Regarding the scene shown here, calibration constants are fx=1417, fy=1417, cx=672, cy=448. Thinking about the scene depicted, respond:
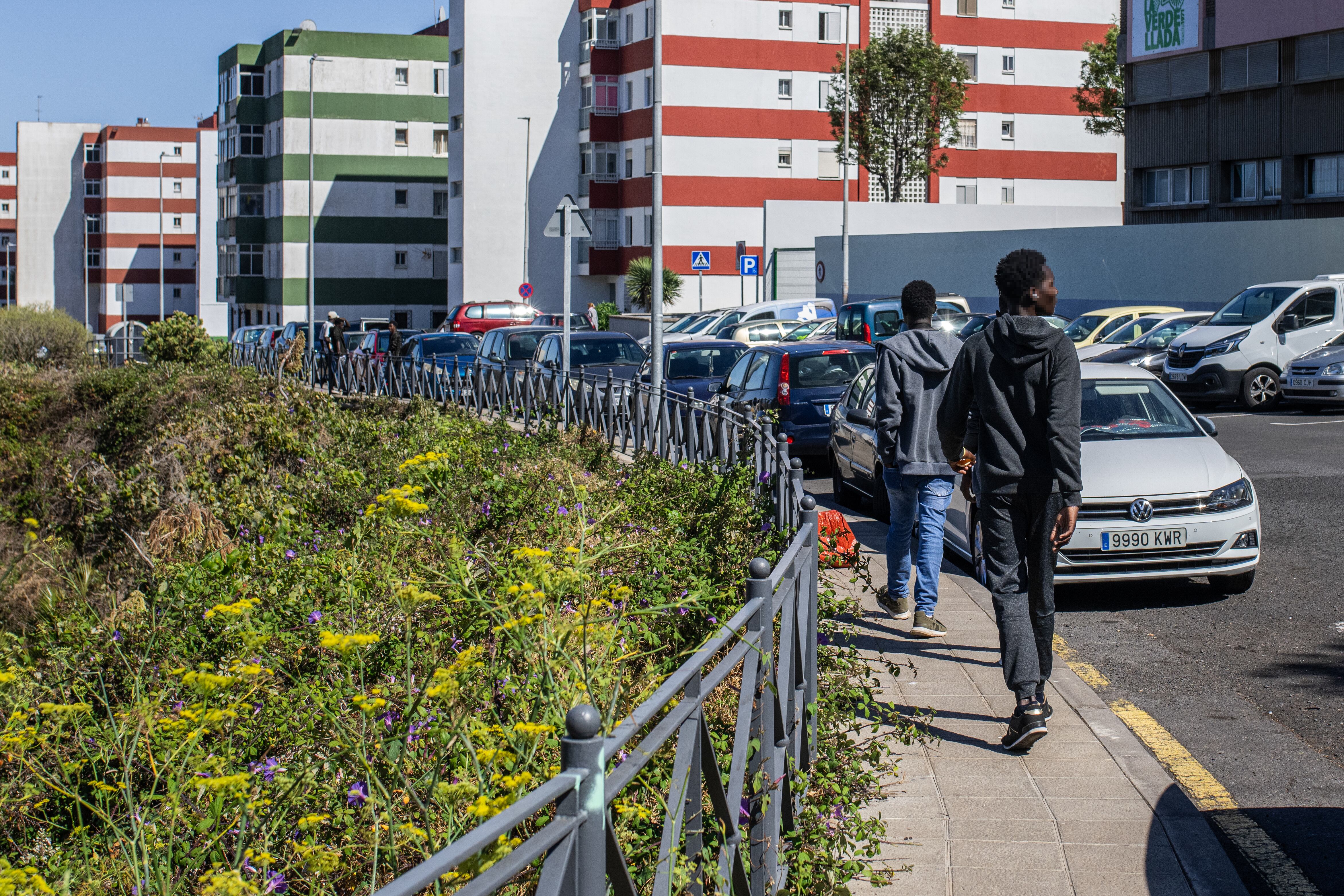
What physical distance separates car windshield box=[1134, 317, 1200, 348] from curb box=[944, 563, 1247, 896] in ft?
63.0

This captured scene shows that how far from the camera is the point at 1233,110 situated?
123 feet

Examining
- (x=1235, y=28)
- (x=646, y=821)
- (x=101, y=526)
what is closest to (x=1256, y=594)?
(x=646, y=821)

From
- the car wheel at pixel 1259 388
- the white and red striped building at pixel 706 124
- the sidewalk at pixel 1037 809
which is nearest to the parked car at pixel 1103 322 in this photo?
the car wheel at pixel 1259 388

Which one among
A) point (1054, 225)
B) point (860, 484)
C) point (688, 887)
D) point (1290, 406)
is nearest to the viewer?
point (688, 887)

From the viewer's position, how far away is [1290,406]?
22.9 metres

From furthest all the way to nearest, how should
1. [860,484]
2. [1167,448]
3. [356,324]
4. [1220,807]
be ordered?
[356,324], [860,484], [1167,448], [1220,807]

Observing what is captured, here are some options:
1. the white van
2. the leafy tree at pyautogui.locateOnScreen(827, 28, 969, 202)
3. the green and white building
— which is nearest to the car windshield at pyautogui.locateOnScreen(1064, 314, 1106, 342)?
the white van

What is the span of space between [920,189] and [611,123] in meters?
12.9

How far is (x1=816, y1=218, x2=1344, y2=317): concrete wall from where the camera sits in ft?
103

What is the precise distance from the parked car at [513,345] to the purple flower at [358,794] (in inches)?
812

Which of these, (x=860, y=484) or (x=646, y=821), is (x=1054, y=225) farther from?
(x=646, y=821)

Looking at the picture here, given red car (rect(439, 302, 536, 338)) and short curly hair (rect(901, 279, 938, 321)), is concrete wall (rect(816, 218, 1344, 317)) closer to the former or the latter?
red car (rect(439, 302, 536, 338))

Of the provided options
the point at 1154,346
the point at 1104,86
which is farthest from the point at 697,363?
the point at 1104,86

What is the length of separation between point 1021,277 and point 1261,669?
2.73 meters
